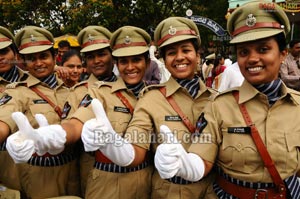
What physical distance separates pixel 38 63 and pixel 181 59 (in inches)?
57.6

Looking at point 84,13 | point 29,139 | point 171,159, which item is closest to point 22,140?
point 29,139

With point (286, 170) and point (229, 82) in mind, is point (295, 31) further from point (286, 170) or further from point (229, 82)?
point (286, 170)

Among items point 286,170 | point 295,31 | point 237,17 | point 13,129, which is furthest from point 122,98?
point 295,31

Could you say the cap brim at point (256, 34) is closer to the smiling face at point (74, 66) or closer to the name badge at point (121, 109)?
the name badge at point (121, 109)

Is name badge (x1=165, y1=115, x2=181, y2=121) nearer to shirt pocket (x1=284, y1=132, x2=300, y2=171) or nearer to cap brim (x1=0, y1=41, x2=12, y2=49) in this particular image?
shirt pocket (x1=284, y1=132, x2=300, y2=171)

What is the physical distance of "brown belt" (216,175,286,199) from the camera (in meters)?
2.10

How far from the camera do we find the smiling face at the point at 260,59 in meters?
2.14

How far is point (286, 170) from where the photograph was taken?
2.11 m

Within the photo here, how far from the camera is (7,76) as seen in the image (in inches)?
140

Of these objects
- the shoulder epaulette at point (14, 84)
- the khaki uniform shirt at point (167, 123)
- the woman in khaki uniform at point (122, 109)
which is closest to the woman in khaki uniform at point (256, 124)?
the khaki uniform shirt at point (167, 123)

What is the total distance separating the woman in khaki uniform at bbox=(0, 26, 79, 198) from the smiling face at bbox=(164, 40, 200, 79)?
1.19m

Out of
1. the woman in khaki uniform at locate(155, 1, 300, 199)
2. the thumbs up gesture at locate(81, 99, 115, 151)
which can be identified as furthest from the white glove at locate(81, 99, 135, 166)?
the woman in khaki uniform at locate(155, 1, 300, 199)

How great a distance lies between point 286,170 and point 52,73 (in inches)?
92.3

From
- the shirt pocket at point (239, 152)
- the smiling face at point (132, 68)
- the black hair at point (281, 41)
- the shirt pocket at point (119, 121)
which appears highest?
the black hair at point (281, 41)
